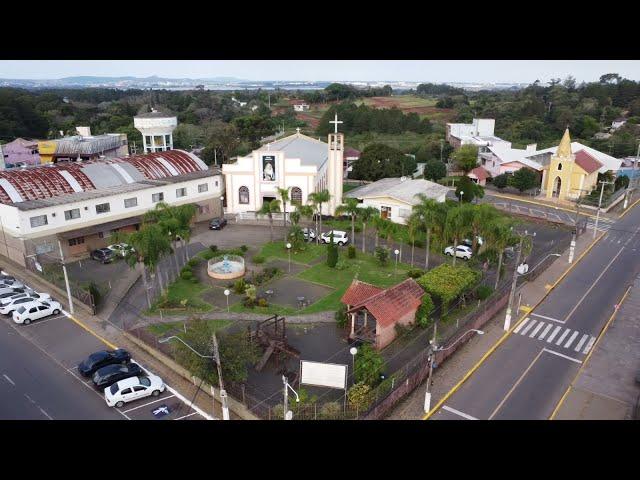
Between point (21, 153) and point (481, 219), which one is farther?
point (21, 153)

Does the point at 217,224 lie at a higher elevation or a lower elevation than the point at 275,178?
lower

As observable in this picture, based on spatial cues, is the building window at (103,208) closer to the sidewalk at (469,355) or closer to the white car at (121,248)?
the white car at (121,248)

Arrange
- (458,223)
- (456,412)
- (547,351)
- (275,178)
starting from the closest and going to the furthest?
1. (456,412)
2. (547,351)
3. (458,223)
4. (275,178)

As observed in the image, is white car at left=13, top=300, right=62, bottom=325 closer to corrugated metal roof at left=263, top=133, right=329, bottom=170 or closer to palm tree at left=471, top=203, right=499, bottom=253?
palm tree at left=471, top=203, right=499, bottom=253

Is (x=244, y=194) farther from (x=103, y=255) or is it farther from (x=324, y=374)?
(x=324, y=374)

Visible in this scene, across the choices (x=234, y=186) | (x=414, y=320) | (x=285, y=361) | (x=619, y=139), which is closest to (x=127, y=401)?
(x=285, y=361)

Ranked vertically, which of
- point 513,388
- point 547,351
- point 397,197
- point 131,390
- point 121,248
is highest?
point 397,197

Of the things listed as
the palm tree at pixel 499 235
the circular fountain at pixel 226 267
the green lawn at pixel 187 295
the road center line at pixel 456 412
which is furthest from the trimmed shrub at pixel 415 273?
the green lawn at pixel 187 295

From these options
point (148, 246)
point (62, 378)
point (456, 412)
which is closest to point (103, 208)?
point (148, 246)
